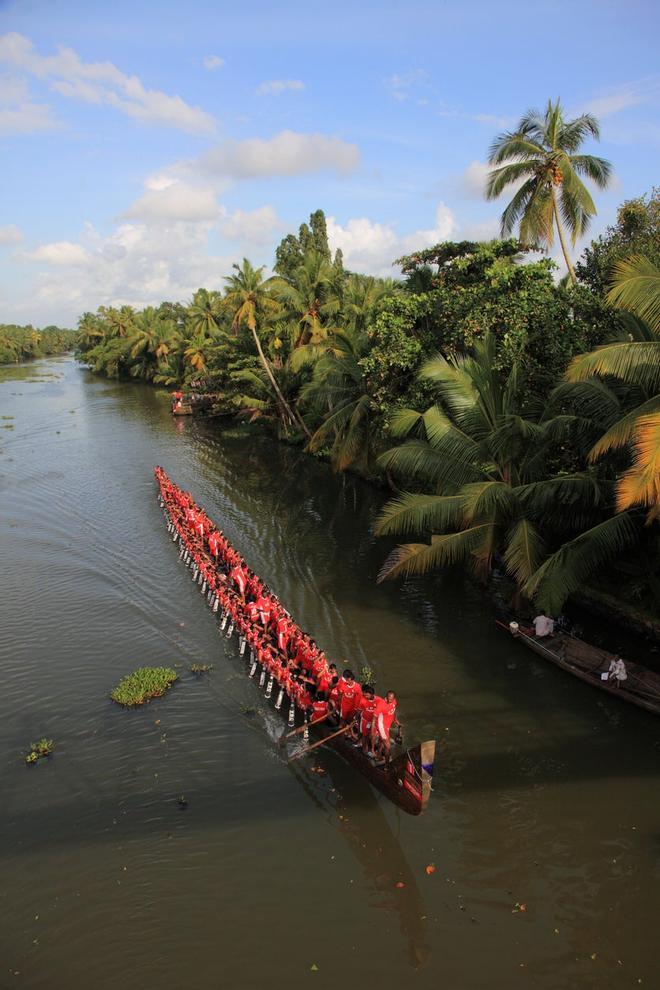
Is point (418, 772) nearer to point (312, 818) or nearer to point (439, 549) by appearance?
point (312, 818)

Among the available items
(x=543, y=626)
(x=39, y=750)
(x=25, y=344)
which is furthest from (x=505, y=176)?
(x=25, y=344)

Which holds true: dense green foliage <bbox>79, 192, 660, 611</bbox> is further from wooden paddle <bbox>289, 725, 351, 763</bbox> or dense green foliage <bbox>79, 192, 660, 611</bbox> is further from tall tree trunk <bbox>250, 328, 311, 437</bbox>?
tall tree trunk <bbox>250, 328, 311, 437</bbox>

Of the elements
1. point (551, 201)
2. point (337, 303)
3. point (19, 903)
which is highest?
point (551, 201)

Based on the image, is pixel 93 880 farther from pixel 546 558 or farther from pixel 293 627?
pixel 546 558

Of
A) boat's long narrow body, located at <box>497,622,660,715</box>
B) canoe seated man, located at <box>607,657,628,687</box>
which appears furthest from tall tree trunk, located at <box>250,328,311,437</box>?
canoe seated man, located at <box>607,657,628,687</box>

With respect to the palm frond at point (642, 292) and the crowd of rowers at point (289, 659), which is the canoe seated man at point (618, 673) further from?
the palm frond at point (642, 292)

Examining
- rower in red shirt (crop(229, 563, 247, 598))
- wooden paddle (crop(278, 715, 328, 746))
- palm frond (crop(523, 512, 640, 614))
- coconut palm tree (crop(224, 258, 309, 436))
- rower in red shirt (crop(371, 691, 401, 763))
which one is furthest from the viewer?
coconut palm tree (crop(224, 258, 309, 436))

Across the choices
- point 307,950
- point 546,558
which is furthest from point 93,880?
point 546,558
